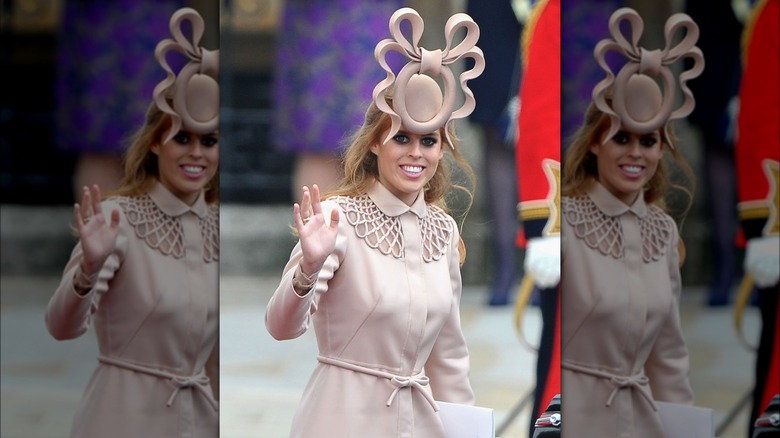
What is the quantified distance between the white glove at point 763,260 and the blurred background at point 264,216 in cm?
4

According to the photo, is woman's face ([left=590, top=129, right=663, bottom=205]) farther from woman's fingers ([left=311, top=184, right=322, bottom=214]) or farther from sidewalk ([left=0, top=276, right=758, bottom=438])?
woman's fingers ([left=311, top=184, right=322, bottom=214])

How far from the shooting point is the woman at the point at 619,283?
11.8 feet

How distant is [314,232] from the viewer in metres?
3.20

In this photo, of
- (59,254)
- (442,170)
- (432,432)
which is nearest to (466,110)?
(442,170)

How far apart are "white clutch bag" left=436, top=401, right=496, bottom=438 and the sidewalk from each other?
0.06m

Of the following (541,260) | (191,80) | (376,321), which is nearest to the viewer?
(376,321)

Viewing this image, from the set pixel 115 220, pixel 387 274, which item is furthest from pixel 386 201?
pixel 115 220

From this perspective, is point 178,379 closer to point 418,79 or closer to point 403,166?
point 403,166

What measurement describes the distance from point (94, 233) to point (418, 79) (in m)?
1.06

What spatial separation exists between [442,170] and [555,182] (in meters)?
0.38

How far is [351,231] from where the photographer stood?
331cm

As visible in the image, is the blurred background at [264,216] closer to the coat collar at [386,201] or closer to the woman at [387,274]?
the woman at [387,274]

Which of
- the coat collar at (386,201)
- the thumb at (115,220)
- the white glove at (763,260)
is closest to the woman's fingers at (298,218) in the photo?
the coat collar at (386,201)

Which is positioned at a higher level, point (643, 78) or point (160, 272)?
point (643, 78)
